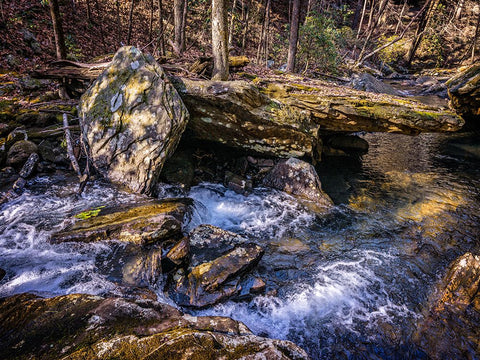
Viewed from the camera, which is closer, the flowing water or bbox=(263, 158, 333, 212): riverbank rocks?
the flowing water

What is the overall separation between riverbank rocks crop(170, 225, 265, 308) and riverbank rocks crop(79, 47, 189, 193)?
7.86ft

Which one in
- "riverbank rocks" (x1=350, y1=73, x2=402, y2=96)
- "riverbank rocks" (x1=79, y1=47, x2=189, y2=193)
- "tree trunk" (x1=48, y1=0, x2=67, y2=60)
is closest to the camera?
"riverbank rocks" (x1=79, y1=47, x2=189, y2=193)

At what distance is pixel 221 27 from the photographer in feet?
25.3

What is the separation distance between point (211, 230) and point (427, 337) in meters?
3.94

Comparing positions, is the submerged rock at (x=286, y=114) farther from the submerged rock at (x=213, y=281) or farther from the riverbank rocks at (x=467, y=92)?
the submerged rock at (x=213, y=281)

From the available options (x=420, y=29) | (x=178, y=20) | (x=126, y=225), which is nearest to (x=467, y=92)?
(x=126, y=225)

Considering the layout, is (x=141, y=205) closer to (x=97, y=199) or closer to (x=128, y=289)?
(x=97, y=199)

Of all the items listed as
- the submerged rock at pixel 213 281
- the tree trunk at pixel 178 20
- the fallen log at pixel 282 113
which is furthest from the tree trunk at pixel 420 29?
the submerged rock at pixel 213 281

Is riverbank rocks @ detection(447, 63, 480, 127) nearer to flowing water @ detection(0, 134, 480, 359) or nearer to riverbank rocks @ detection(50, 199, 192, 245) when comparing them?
flowing water @ detection(0, 134, 480, 359)

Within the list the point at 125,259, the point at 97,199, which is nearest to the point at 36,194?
the point at 97,199

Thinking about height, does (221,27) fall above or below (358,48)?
below

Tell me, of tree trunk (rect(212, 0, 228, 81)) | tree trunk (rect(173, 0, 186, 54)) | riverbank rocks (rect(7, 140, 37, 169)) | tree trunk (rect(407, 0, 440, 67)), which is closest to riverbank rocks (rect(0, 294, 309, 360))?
riverbank rocks (rect(7, 140, 37, 169))

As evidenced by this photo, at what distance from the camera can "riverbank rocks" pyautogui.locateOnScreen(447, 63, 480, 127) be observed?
941cm

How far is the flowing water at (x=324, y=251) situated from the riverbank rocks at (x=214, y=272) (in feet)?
0.71
